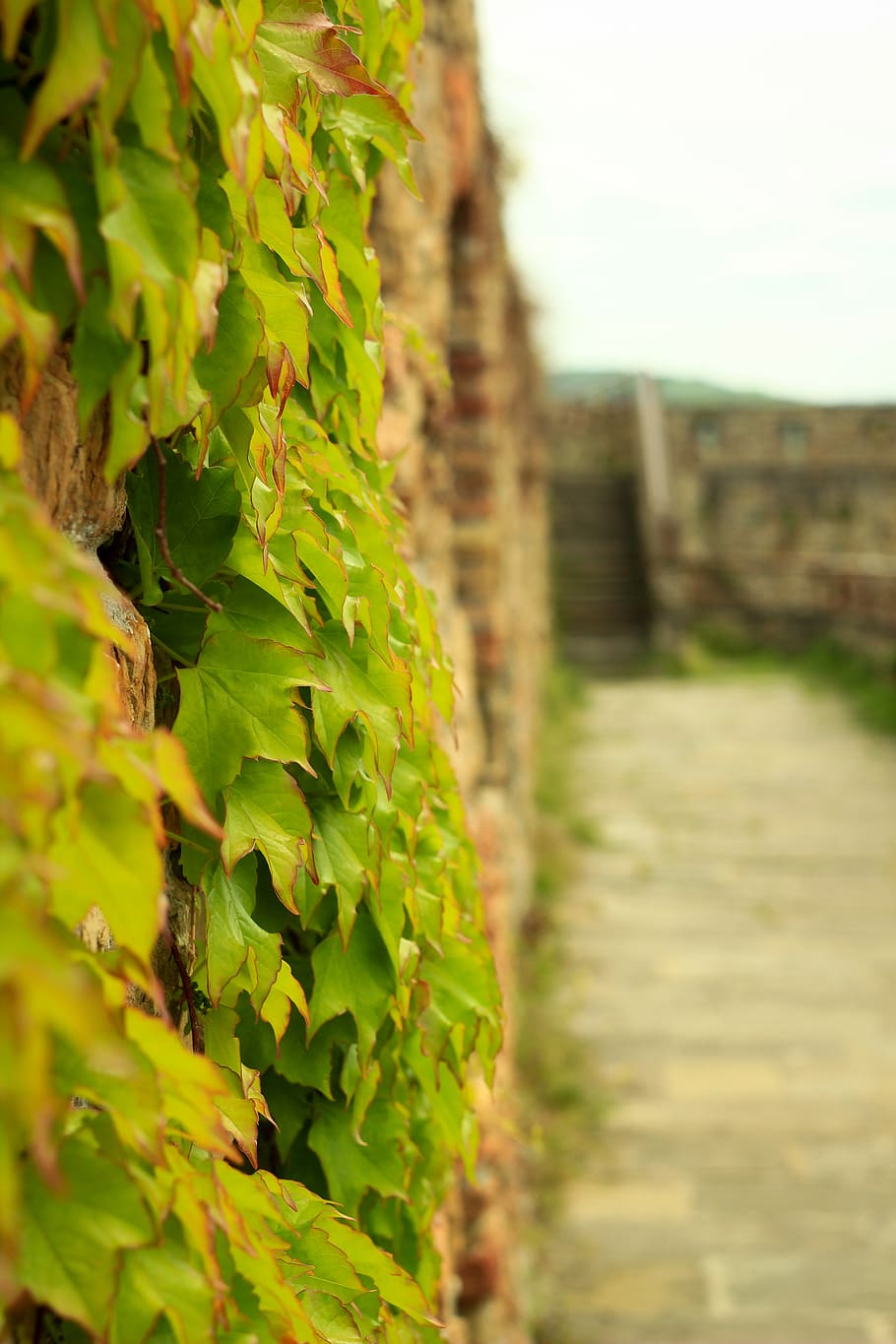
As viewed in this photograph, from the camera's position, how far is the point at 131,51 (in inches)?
22.9

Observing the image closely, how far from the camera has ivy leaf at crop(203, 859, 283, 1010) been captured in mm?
878

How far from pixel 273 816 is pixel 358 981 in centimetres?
23

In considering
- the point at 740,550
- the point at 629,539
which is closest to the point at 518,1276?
the point at 629,539

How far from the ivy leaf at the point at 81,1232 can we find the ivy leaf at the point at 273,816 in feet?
0.93

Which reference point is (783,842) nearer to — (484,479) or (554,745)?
(554,745)

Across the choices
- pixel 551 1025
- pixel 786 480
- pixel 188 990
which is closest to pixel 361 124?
pixel 188 990

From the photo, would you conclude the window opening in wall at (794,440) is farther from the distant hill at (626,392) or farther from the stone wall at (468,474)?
the stone wall at (468,474)

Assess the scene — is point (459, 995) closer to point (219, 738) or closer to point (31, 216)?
point (219, 738)

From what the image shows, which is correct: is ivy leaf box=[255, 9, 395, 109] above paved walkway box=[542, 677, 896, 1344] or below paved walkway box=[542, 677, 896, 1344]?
above

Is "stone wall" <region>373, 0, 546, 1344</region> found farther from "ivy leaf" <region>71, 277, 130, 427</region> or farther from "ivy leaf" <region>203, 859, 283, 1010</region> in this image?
"ivy leaf" <region>71, 277, 130, 427</region>

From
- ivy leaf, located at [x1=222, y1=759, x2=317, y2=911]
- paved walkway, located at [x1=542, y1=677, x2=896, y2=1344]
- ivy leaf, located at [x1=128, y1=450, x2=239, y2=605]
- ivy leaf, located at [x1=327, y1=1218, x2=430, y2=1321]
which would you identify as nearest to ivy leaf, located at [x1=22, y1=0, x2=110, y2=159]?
ivy leaf, located at [x1=128, y1=450, x2=239, y2=605]

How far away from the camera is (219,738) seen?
0.85 meters

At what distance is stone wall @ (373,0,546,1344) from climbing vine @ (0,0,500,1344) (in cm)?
36

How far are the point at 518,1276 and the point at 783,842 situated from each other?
427 cm
